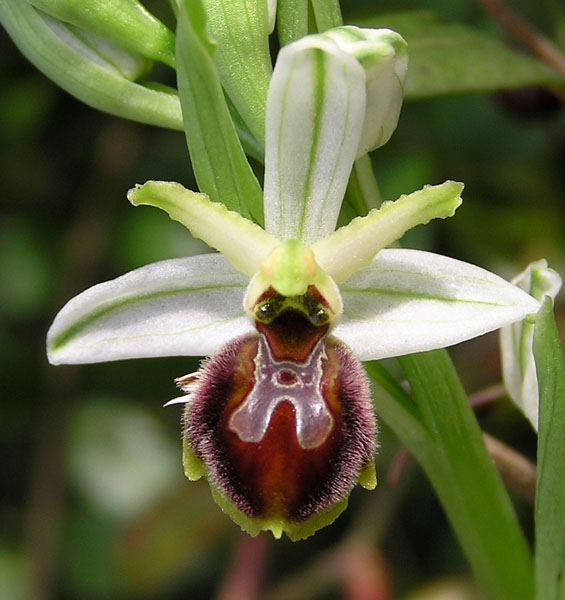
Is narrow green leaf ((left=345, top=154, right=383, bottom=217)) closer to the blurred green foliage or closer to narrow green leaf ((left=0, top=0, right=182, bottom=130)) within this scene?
narrow green leaf ((left=0, top=0, right=182, bottom=130))

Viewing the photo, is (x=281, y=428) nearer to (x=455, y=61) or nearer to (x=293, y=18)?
(x=293, y=18)

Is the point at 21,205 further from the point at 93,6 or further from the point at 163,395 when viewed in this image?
the point at 93,6

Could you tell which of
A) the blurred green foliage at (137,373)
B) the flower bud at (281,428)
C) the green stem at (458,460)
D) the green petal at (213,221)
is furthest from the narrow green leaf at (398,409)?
the blurred green foliage at (137,373)

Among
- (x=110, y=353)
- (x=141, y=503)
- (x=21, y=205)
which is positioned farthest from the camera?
(x=21, y=205)

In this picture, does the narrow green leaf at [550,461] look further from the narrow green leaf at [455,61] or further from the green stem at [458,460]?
the narrow green leaf at [455,61]

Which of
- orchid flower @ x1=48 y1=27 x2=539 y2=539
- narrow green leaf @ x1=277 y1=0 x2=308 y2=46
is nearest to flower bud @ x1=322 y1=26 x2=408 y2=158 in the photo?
orchid flower @ x1=48 y1=27 x2=539 y2=539

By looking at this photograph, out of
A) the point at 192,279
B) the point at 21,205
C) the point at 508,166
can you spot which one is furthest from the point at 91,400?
the point at 192,279

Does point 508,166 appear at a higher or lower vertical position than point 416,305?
lower
